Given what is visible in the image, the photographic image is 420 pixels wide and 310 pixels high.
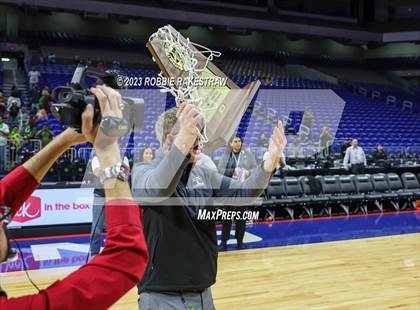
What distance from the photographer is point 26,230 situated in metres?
7.12

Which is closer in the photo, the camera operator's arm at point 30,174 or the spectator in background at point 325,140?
the camera operator's arm at point 30,174

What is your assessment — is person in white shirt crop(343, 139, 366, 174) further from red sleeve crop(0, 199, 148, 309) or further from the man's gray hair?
red sleeve crop(0, 199, 148, 309)

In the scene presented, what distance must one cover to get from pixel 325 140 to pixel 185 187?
690cm

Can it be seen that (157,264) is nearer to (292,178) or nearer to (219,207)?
(219,207)

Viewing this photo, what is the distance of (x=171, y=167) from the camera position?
1.68 m

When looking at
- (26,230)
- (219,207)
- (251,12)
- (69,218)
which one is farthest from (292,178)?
(251,12)

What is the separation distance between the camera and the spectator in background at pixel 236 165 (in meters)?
5.34

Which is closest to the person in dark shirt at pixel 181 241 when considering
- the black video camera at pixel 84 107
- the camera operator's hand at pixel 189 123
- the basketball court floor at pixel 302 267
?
the camera operator's hand at pixel 189 123

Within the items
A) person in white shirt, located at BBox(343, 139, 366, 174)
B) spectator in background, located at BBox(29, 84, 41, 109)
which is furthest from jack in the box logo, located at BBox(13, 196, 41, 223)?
person in white shirt, located at BBox(343, 139, 366, 174)

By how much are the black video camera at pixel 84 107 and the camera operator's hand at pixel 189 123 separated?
27cm

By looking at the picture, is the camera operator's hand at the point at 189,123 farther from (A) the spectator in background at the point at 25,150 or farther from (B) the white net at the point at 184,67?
(A) the spectator in background at the point at 25,150

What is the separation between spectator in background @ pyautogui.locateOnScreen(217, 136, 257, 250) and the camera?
5.34 meters

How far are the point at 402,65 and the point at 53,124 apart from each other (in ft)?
66.5

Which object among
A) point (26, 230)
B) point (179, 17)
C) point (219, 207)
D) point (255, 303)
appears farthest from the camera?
point (179, 17)
